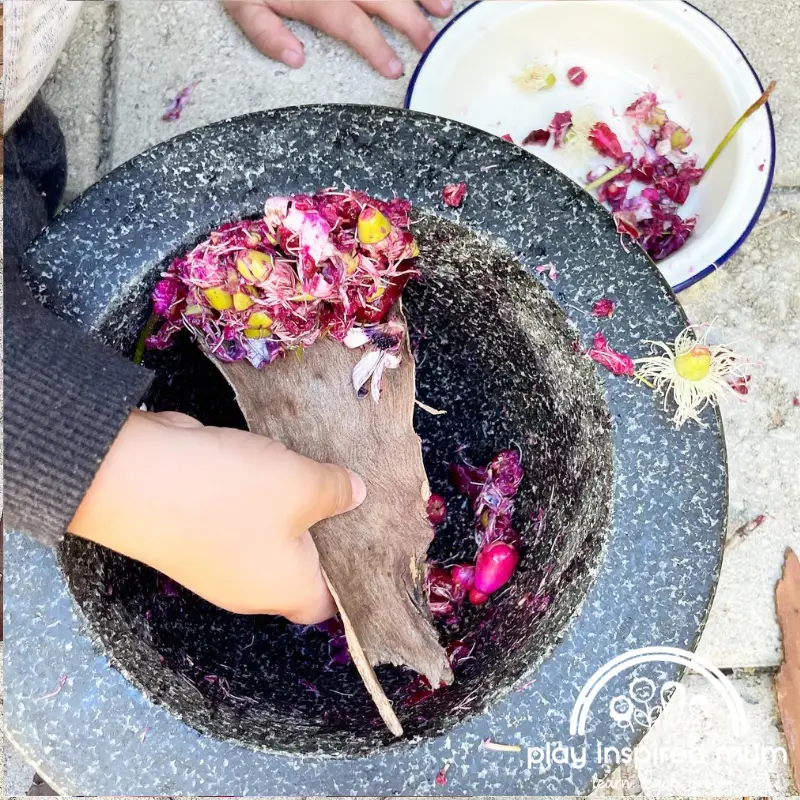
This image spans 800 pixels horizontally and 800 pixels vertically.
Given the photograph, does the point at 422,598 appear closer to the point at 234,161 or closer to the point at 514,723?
the point at 514,723

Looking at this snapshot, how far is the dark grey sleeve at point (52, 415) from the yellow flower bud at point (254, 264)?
0.11 meters

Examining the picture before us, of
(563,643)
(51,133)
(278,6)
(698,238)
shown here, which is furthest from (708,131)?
(51,133)

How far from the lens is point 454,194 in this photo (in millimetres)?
602

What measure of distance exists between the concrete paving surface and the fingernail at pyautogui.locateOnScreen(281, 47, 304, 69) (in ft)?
0.04

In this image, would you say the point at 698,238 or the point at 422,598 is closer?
the point at 422,598

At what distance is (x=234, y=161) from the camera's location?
61 centimetres

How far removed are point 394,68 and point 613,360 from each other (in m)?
0.60

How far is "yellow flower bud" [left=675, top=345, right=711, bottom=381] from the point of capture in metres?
0.57

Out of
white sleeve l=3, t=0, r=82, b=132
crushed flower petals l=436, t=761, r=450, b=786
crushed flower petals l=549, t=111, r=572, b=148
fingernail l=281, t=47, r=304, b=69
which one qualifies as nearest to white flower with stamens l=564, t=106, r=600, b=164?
crushed flower petals l=549, t=111, r=572, b=148

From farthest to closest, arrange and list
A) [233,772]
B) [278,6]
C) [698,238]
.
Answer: [278,6] < [698,238] < [233,772]

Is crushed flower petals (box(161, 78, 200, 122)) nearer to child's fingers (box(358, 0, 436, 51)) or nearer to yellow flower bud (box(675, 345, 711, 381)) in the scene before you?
child's fingers (box(358, 0, 436, 51))

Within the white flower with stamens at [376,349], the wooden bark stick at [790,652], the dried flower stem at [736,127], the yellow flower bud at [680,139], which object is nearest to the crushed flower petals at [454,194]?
the white flower with stamens at [376,349]

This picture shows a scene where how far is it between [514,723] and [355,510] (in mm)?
214

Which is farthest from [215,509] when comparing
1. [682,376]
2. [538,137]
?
[538,137]
